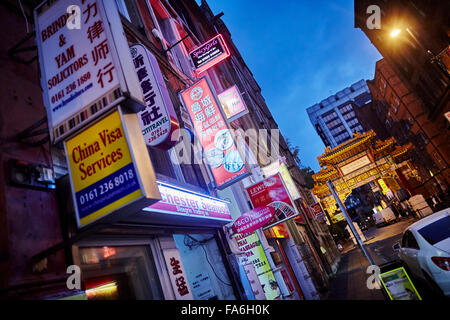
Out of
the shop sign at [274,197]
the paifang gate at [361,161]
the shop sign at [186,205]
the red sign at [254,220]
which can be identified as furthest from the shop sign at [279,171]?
the paifang gate at [361,161]

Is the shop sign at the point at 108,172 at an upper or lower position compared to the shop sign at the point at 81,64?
lower

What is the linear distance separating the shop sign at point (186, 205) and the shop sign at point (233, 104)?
4.81 meters

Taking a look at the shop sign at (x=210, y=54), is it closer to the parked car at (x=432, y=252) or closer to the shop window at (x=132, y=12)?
the shop window at (x=132, y=12)

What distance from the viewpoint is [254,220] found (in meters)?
6.71

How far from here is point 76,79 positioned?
336 centimetres

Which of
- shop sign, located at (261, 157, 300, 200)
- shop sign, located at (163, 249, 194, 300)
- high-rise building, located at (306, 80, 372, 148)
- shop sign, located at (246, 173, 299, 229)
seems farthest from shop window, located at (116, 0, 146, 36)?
high-rise building, located at (306, 80, 372, 148)

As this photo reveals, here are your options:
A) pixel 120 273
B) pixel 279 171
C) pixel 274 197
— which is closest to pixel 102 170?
pixel 120 273

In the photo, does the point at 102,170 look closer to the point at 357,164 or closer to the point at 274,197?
the point at 274,197

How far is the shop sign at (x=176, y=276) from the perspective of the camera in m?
4.82

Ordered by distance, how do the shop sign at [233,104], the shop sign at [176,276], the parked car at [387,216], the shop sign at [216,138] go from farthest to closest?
the parked car at [387,216] < the shop sign at [233,104] < the shop sign at [216,138] < the shop sign at [176,276]

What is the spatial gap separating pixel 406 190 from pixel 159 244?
41051mm

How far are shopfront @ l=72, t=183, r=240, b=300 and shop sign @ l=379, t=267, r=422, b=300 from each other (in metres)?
3.60

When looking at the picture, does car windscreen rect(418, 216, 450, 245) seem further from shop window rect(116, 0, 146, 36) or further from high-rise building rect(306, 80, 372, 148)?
high-rise building rect(306, 80, 372, 148)
